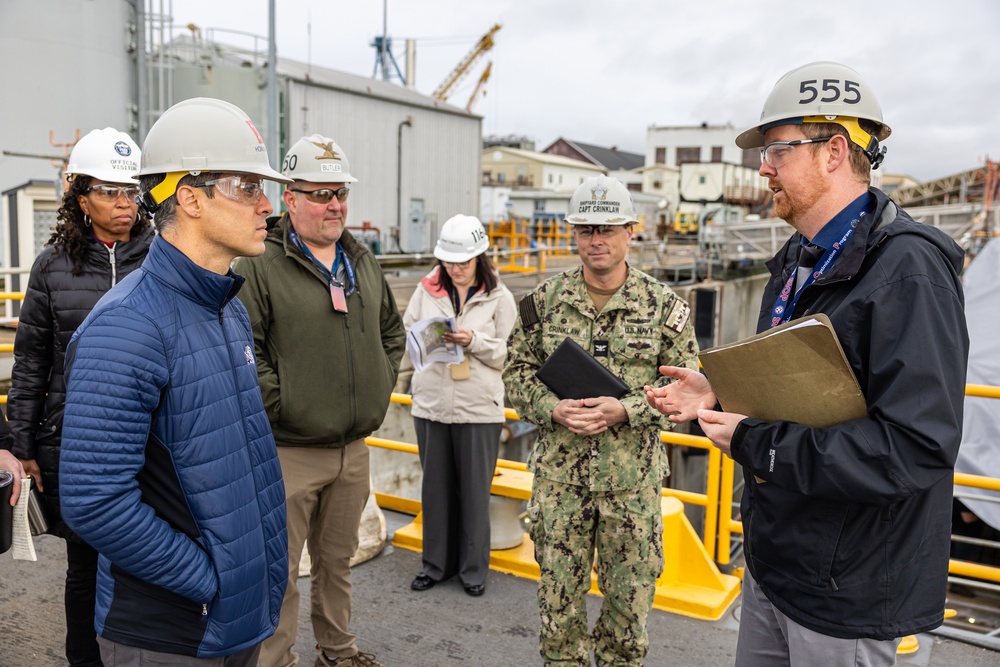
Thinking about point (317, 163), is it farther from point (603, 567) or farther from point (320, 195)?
point (603, 567)

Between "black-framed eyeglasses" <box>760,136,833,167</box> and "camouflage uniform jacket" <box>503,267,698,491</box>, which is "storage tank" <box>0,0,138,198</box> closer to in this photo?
"camouflage uniform jacket" <box>503,267,698,491</box>

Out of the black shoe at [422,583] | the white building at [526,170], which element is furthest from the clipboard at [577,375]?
the white building at [526,170]

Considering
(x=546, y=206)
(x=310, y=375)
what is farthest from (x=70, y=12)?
(x=546, y=206)

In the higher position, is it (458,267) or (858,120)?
(858,120)

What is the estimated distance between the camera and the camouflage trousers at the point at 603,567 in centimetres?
317

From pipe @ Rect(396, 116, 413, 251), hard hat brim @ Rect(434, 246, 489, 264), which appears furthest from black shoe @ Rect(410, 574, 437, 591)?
pipe @ Rect(396, 116, 413, 251)

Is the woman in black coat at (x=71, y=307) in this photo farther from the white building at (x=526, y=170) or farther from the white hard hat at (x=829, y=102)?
the white building at (x=526, y=170)

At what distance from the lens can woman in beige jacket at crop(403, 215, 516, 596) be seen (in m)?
4.44

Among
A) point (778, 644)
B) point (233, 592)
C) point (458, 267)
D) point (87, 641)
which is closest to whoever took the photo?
point (233, 592)

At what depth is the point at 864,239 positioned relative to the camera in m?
1.90

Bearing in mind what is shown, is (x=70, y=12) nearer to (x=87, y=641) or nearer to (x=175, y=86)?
(x=175, y=86)

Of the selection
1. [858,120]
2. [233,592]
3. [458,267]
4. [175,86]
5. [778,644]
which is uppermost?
[175,86]

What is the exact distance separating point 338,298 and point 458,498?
182 centimetres

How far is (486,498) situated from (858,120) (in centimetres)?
313
